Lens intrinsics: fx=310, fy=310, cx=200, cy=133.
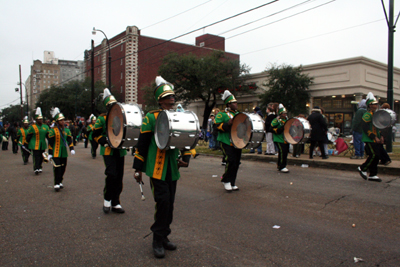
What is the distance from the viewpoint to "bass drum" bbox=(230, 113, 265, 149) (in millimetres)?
6862

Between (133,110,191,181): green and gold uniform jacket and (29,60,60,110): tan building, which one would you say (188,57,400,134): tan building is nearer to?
(133,110,191,181): green and gold uniform jacket

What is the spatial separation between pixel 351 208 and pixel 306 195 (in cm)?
110

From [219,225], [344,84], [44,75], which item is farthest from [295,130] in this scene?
[44,75]

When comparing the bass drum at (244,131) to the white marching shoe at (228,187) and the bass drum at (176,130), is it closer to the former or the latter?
the white marching shoe at (228,187)

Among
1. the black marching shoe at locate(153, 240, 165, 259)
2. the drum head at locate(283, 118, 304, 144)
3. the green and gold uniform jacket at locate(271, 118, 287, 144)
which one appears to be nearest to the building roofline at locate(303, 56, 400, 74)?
the drum head at locate(283, 118, 304, 144)

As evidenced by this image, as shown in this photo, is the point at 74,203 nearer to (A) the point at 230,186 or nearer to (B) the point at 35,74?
(A) the point at 230,186

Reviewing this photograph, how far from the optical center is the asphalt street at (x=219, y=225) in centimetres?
367

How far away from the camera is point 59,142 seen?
777 cm

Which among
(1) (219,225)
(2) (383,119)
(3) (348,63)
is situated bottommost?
(1) (219,225)

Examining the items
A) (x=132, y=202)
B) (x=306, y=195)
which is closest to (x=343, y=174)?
(x=306, y=195)

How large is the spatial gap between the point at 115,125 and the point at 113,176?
91 cm

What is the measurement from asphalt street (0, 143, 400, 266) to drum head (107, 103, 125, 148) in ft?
4.30

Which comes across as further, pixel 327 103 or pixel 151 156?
pixel 327 103

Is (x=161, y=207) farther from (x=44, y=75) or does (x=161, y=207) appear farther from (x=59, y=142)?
(x=44, y=75)
